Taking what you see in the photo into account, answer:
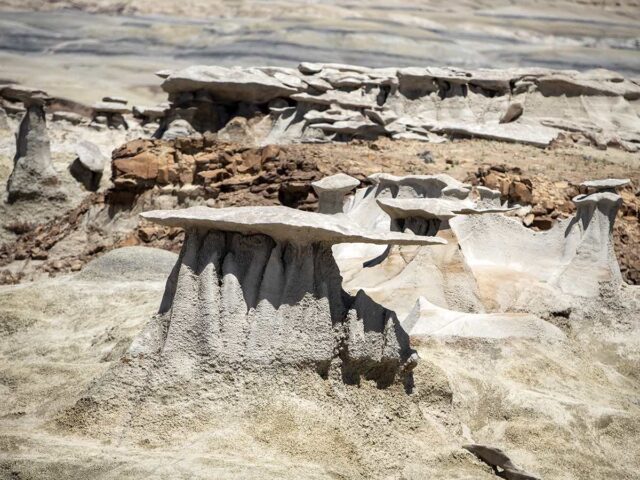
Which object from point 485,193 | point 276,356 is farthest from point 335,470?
point 485,193

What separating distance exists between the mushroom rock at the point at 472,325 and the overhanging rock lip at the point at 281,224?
3.18 meters

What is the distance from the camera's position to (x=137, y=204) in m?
19.8

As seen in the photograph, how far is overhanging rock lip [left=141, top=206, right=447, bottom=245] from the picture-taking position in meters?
8.30

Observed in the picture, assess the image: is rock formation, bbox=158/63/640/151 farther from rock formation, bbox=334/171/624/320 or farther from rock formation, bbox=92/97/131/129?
rock formation, bbox=334/171/624/320

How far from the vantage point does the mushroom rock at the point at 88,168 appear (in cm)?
2194

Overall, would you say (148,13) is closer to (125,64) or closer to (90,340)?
(125,64)

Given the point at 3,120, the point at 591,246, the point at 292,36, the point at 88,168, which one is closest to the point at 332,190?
the point at 591,246

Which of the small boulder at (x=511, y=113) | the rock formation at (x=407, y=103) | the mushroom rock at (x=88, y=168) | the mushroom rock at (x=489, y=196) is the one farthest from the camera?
the small boulder at (x=511, y=113)

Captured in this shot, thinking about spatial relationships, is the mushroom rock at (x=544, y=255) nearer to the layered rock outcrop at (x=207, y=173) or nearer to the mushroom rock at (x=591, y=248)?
the mushroom rock at (x=591, y=248)

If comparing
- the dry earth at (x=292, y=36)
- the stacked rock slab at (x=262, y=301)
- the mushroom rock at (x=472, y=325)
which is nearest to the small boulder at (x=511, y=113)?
the mushroom rock at (x=472, y=325)

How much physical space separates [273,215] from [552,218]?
1235 cm

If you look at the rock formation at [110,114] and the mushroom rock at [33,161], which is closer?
the mushroom rock at [33,161]

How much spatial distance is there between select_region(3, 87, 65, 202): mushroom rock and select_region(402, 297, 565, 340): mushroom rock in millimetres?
11649

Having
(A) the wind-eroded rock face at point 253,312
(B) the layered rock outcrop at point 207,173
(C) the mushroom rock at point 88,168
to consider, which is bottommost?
(C) the mushroom rock at point 88,168
